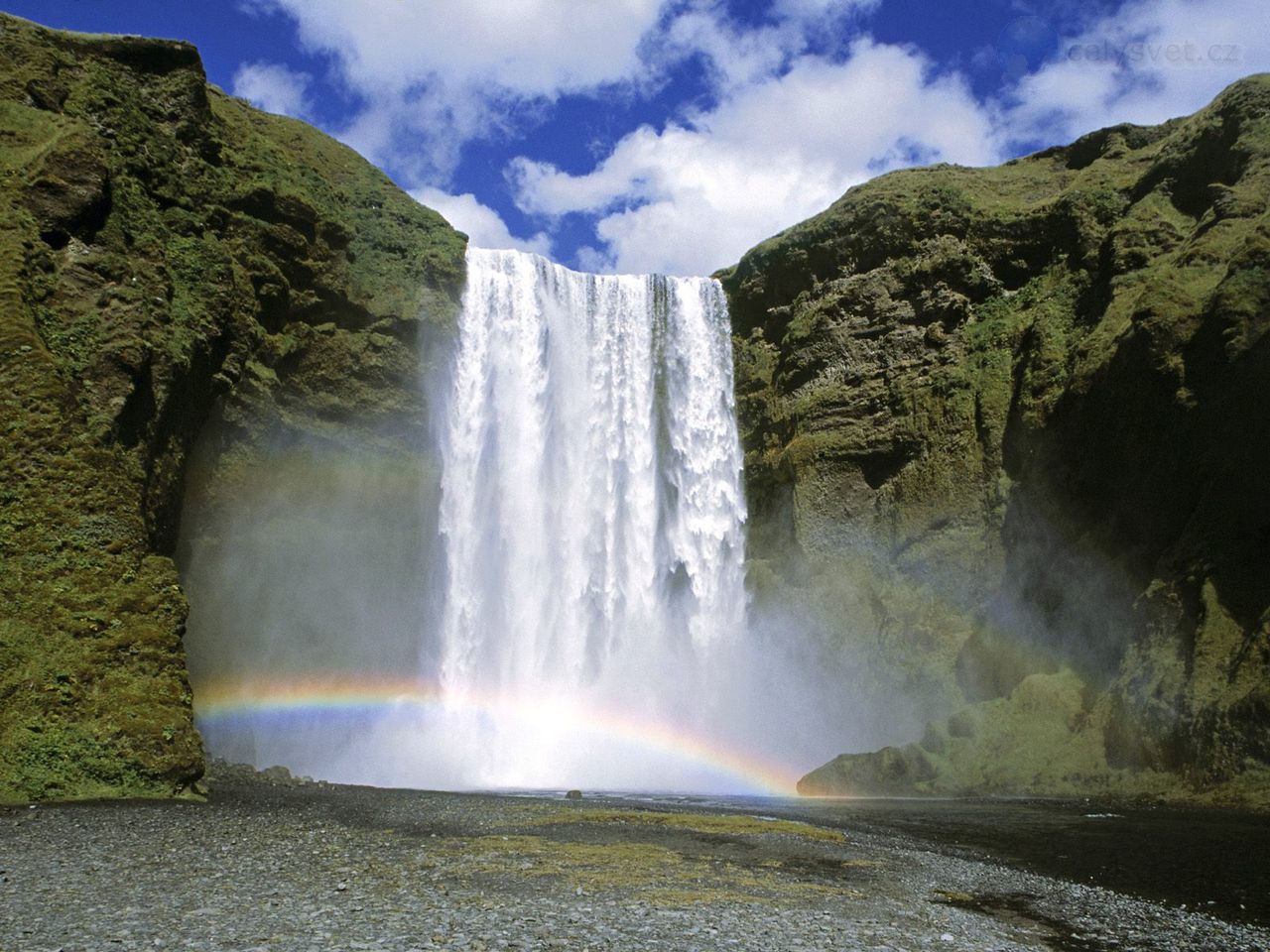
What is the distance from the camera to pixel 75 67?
31344mm

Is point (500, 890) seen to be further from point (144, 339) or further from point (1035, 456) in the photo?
point (1035, 456)

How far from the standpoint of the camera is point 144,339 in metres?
27.4

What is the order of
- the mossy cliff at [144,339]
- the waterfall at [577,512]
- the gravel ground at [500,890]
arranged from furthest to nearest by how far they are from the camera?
the waterfall at [577,512] < the mossy cliff at [144,339] < the gravel ground at [500,890]

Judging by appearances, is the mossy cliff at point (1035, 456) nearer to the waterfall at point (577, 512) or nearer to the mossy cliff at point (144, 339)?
the waterfall at point (577, 512)

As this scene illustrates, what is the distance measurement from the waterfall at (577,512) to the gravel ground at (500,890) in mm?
22011

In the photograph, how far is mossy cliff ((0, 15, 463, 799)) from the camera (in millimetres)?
18188

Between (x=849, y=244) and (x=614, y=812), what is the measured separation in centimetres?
3116

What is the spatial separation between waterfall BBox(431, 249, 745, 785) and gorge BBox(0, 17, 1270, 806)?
0.15m

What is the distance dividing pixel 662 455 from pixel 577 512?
464 cm

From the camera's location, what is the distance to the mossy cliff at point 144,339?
1819 cm

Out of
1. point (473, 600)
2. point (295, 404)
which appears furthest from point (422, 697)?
point (295, 404)

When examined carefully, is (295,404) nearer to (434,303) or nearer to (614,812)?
(434,303)

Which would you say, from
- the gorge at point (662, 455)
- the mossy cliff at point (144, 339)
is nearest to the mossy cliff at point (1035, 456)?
the gorge at point (662, 455)

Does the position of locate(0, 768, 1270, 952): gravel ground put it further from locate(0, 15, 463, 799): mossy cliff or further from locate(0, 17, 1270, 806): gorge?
locate(0, 17, 1270, 806): gorge
